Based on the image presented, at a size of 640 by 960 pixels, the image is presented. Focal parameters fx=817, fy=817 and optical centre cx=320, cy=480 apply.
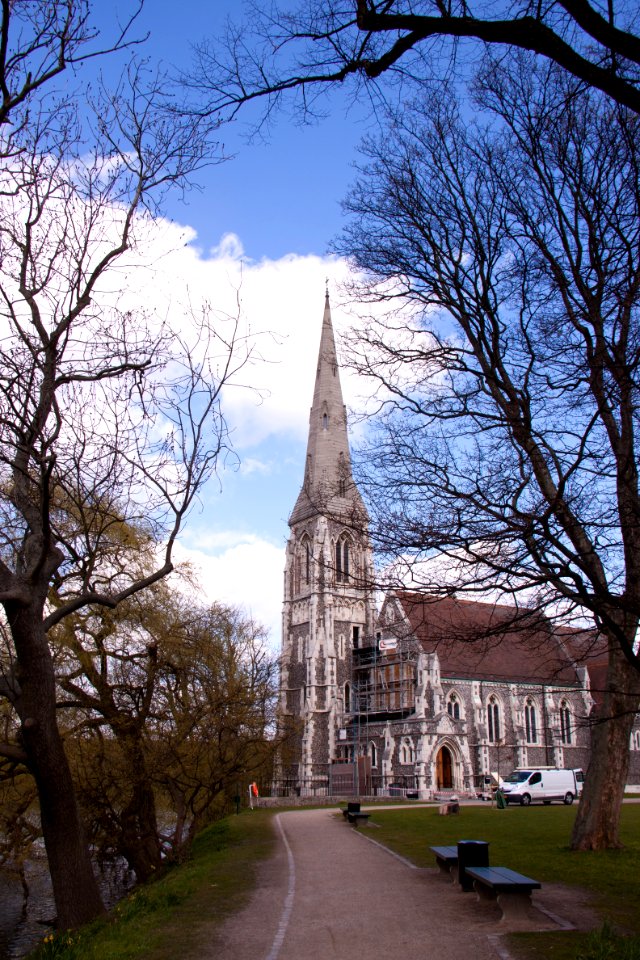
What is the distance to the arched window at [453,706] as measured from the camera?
53438 millimetres

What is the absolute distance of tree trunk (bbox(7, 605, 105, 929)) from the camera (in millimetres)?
9102

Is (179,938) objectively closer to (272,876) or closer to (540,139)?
(272,876)

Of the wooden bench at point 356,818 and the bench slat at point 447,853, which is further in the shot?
the wooden bench at point 356,818

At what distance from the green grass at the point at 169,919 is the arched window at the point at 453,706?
39.8 m

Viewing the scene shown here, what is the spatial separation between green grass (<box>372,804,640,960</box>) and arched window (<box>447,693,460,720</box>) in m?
27.3

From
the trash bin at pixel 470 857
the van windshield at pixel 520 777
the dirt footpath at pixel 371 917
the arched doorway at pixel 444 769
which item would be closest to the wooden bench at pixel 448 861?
the dirt footpath at pixel 371 917

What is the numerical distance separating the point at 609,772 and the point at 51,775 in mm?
9381

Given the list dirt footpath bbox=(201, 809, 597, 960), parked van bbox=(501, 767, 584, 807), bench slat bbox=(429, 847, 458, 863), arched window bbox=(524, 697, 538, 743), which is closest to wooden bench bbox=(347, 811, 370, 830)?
dirt footpath bbox=(201, 809, 597, 960)

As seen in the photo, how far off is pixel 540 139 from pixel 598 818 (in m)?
11.0

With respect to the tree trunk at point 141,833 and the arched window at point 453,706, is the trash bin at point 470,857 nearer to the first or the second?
the tree trunk at point 141,833

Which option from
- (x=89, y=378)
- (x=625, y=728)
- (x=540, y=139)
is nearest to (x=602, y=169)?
(x=540, y=139)

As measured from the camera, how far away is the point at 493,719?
5525 centimetres

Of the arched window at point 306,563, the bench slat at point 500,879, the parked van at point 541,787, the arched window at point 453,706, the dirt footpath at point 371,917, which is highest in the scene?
the arched window at point 306,563

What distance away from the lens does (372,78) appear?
20.1 feet
